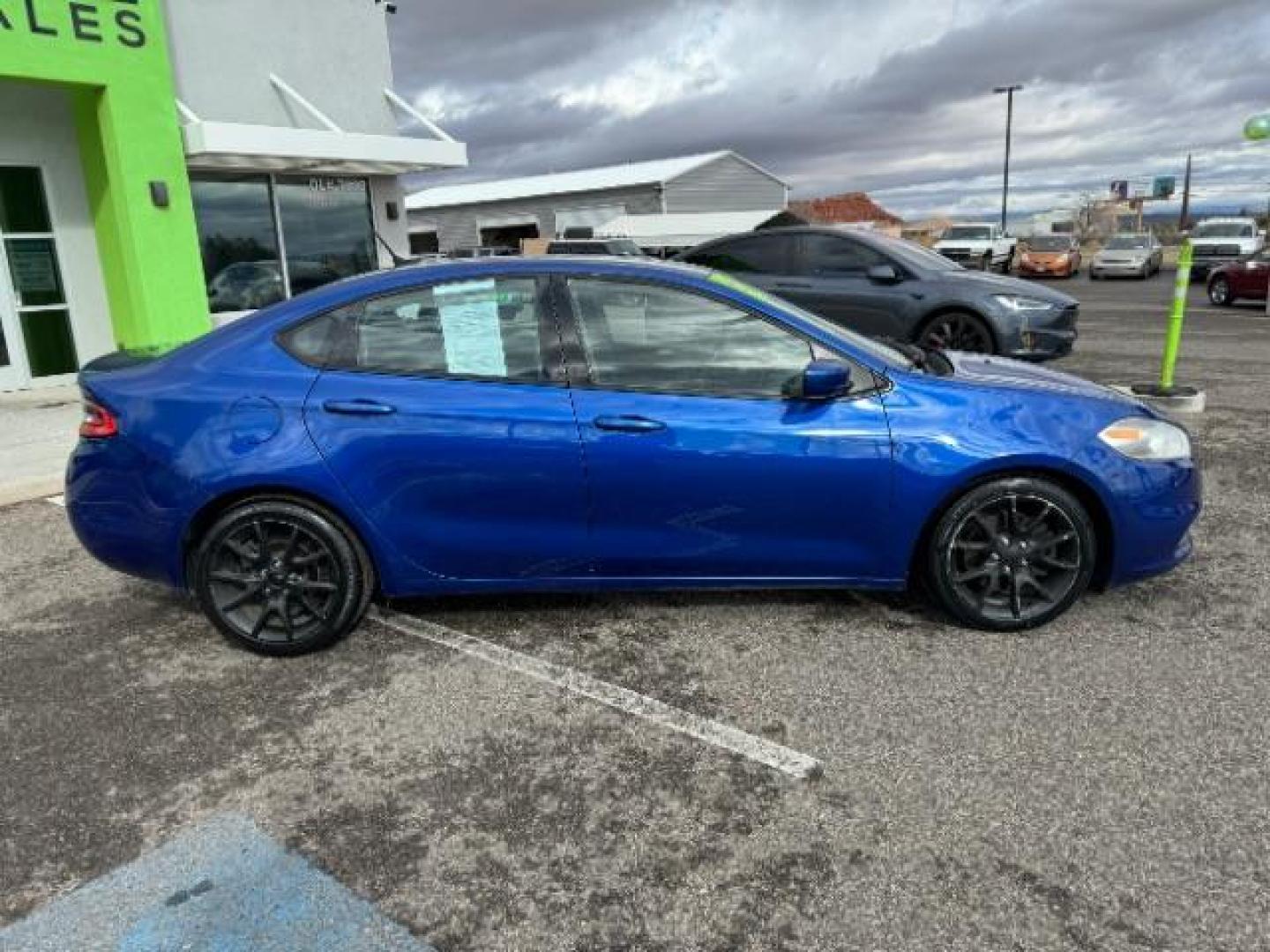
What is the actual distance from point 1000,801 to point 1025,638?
1.15 meters

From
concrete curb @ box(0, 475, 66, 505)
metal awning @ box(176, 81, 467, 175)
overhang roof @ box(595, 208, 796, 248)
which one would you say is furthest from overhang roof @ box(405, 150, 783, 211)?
concrete curb @ box(0, 475, 66, 505)

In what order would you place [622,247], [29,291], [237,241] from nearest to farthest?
[29,291] < [237,241] < [622,247]

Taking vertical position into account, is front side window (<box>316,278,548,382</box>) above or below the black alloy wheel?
above

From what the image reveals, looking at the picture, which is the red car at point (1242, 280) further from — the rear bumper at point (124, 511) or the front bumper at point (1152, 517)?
the rear bumper at point (124, 511)

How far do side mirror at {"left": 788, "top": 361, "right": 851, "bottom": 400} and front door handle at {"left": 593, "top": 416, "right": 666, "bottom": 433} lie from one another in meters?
0.53

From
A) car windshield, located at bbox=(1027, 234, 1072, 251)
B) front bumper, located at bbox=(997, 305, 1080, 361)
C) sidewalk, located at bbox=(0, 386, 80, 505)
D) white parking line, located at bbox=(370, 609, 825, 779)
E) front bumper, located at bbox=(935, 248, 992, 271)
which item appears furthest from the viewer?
front bumper, located at bbox=(935, 248, 992, 271)

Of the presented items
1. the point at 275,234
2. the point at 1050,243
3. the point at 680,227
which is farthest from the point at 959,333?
the point at 680,227

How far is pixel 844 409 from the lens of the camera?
11.4 ft

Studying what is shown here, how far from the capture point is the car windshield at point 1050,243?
1256 inches

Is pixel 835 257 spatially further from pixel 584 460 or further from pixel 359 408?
pixel 359 408

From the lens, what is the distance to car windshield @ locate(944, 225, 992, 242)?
3338 centimetres

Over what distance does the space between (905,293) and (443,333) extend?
19.6 feet

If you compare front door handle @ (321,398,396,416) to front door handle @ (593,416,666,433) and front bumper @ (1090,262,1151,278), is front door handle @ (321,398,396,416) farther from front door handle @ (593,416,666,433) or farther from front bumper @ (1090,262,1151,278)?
front bumper @ (1090,262,1151,278)

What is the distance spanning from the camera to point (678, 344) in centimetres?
359
